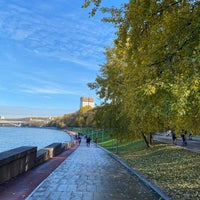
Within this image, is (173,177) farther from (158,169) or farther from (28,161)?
(28,161)

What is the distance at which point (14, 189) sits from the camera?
7523 mm

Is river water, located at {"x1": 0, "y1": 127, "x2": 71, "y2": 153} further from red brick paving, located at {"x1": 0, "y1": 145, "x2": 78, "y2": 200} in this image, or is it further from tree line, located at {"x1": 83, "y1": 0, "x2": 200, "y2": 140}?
tree line, located at {"x1": 83, "y1": 0, "x2": 200, "y2": 140}

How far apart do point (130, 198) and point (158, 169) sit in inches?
210

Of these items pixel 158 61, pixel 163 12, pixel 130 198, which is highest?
pixel 163 12

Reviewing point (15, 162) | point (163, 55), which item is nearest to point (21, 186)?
point (15, 162)

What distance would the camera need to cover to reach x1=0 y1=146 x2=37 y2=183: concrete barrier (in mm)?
8055

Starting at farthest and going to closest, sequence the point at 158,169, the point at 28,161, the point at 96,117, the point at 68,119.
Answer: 1. the point at 68,119
2. the point at 96,117
3. the point at 158,169
4. the point at 28,161

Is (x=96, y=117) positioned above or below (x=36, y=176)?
above

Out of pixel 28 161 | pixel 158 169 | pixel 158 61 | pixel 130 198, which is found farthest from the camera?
pixel 158 169

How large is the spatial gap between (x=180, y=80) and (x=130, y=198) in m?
4.35

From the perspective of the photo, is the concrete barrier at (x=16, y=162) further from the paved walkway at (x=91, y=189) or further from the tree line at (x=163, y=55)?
the tree line at (x=163, y=55)

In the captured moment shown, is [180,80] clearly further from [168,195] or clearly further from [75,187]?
[75,187]

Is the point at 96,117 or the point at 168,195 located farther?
the point at 96,117

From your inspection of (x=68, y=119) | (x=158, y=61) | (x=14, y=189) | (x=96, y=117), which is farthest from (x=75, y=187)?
(x=68, y=119)
